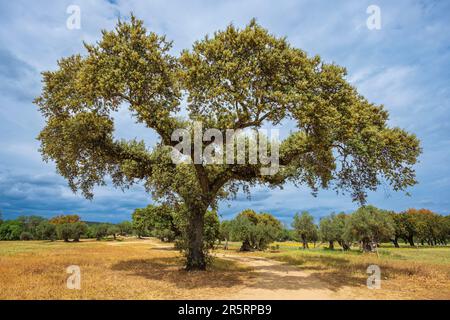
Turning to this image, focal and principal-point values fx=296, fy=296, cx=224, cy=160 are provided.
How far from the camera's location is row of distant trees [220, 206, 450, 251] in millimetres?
66812

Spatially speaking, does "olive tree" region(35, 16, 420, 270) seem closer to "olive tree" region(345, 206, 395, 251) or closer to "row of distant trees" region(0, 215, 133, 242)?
"olive tree" region(345, 206, 395, 251)

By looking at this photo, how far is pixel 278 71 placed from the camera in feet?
60.4

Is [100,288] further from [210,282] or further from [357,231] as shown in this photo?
[357,231]

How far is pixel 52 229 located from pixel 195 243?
113 metres

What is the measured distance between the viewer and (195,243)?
23.0m

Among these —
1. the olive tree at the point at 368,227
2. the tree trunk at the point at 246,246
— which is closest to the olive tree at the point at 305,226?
the olive tree at the point at 368,227

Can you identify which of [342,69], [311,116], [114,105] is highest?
[342,69]

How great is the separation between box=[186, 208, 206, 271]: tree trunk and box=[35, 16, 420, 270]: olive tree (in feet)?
0.25

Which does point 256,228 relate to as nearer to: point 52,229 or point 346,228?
point 346,228

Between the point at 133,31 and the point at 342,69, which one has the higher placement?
the point at 133,31

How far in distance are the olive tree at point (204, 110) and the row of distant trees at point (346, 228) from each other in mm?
34258

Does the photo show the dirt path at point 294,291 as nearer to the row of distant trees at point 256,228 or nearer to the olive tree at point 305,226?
the row of distant trees at point 256,228
